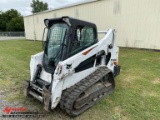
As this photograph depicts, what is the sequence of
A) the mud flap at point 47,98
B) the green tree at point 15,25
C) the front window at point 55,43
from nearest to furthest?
the mud flap at point 47,98 → the front window at point 55,43 → the green tree at point 15,25

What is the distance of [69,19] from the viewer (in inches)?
113

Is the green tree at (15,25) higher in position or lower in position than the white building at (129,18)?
higher

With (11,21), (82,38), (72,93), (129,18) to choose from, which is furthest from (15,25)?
(72,93)

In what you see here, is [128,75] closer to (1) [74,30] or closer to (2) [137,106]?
(2) [137,106]

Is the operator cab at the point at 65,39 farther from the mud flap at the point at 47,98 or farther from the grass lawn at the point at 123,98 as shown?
the grass lawn at the point at 123,98

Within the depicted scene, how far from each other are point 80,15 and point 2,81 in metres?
10.7

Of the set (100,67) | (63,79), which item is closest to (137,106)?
(100,67)

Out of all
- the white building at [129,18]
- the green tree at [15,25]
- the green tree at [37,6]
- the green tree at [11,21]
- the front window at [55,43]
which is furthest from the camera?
the green tree at [37,6]

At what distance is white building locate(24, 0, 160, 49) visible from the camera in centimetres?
920

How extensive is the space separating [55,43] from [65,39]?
40 centimetres

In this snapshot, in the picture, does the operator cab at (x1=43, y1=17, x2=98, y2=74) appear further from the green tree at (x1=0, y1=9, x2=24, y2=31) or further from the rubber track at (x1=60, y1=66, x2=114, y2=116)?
the green tree at (x1=0, y1=9, x2=24, y2=31)

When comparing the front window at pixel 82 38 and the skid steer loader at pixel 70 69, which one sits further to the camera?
the front window at pixel 82 38

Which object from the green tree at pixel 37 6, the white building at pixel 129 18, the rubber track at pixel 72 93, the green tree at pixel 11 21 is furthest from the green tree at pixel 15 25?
the rubber track at pixel 72 93

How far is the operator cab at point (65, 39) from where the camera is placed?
2.90 m
